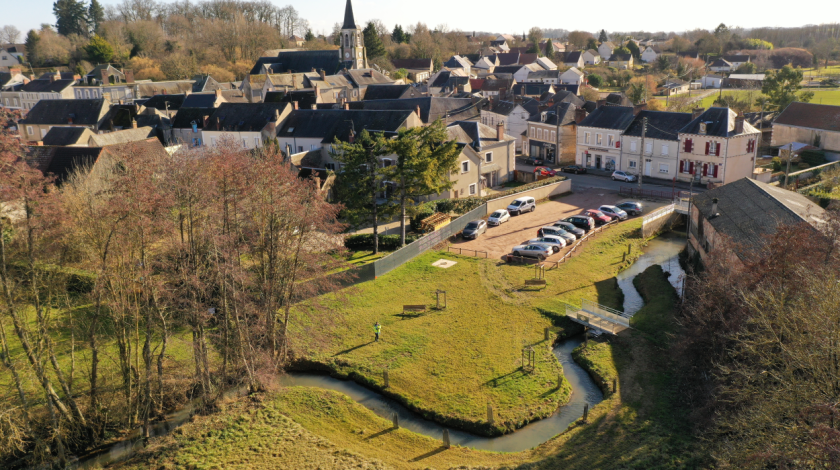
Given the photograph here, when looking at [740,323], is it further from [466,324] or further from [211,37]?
[211,37]

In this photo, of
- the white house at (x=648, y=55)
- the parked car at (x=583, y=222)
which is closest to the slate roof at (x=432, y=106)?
the parked car at (x=583, y=222)

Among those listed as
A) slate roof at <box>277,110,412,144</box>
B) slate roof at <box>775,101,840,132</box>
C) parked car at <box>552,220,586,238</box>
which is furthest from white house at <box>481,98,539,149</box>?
parked car at <box>552,220,586,238</box>

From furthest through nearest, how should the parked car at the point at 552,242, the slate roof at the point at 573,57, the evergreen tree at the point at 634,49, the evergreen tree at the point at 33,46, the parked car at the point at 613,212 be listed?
1. the evergreen tree at the point at 634,49
2. the slate roof at the point at 573,57
3. the evergreen tree at the point at 33,46
4. the parked car at the point at 613,212
5. the parked car at the point at 552,242

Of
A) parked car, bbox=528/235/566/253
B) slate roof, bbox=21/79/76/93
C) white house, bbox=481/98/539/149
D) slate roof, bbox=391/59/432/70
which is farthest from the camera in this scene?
slate roof, bbox=391/59/432/70

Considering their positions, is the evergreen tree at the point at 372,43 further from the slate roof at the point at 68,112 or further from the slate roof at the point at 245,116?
the slate roof at the point at 245,116

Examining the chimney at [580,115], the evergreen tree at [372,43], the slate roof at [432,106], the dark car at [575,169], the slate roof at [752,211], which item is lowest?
the dark car at [575,169]

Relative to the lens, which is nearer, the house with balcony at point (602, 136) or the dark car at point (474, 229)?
the dark car at point (474, 229)

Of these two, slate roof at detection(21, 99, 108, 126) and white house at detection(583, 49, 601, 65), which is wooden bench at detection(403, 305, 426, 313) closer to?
slate roof at detection(21, 99, 108, 126)
